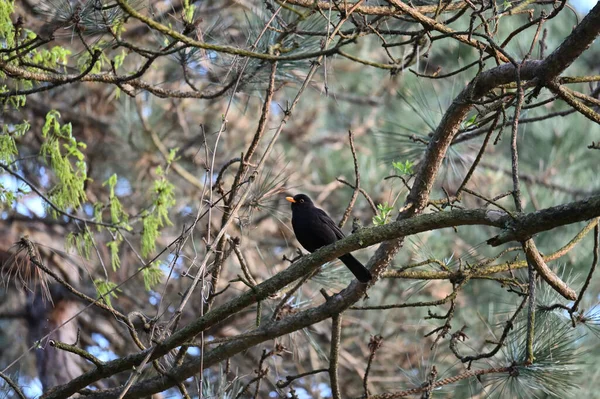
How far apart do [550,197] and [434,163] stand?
4668 millimetres

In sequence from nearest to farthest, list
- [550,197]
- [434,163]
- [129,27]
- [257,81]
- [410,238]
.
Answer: [434,163], [410,238], [257,81], [129,27], [550,197]

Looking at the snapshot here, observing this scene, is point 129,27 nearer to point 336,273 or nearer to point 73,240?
point 73,240

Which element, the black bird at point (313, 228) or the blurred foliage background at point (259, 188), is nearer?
the blurred foliage background at point (259, 188)

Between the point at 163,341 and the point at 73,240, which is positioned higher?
the point at 73,240

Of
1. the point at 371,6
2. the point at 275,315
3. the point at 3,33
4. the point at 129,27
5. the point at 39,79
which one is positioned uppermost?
the point at 129,27

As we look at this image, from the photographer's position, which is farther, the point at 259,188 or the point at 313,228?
the point at 313,228

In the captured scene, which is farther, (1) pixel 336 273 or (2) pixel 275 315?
(1) pixel 336 273

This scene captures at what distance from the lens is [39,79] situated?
3523mm

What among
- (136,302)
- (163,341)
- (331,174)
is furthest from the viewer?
(331,174)

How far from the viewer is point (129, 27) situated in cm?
688

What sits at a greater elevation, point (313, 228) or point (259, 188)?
point (313, 228)

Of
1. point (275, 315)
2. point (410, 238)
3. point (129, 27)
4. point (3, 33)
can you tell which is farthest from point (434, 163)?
point (129, 27)

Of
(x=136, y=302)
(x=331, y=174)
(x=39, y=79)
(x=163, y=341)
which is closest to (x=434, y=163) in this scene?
(x=163, y=341)

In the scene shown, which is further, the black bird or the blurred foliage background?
the black bird
